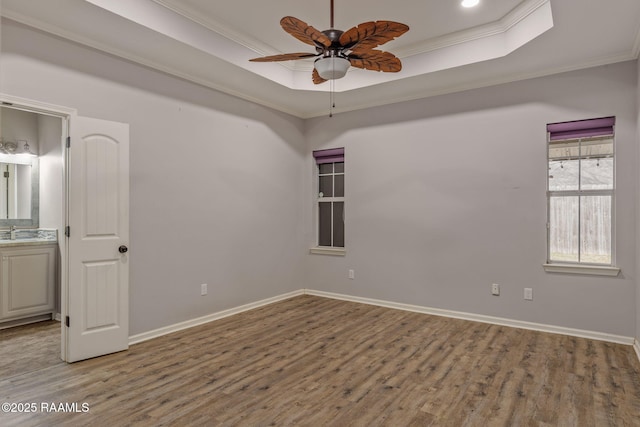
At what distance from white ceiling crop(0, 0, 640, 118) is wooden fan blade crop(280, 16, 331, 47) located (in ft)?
3.61

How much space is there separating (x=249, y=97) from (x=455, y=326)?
3716 mm

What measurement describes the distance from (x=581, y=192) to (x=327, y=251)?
3.20 metres

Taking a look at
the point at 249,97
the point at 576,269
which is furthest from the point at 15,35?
the point at 576,269

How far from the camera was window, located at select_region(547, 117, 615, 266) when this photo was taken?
153 inches

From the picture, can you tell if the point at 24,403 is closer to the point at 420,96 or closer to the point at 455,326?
the point at 455,326

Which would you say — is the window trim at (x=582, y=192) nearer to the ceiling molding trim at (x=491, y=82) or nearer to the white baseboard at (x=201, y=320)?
the ceiling molding trim at (x=491, y=82)

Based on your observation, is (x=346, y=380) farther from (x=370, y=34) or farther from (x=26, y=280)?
(x=26, y=280)

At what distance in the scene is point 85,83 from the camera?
3375 mm

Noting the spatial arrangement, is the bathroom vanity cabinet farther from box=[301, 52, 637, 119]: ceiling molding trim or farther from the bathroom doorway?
box=[301, 52, 637, 119]: ceiling molding trim

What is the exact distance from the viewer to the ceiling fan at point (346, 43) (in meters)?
2.32

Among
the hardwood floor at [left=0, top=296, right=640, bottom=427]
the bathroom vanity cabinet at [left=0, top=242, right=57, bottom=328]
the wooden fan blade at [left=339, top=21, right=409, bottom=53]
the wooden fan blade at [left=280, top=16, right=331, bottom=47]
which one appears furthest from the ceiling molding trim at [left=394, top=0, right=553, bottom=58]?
the bathroom vanity cabinet at [left=0, top=242, right=57, bottom=328]

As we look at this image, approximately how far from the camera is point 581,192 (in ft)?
13.0

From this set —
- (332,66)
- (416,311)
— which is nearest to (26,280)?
(332,66)

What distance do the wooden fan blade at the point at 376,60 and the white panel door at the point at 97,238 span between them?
2208 mm
